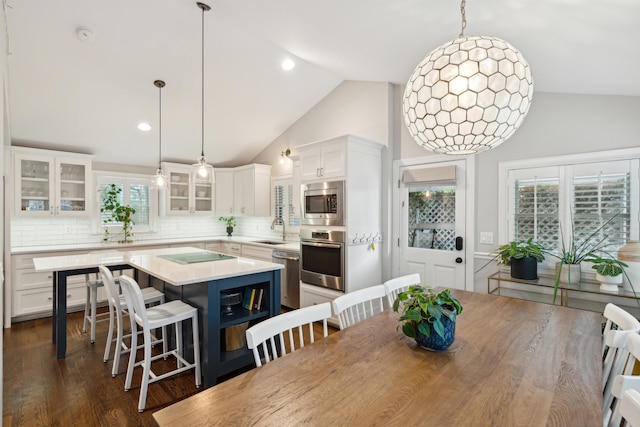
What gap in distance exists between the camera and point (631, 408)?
83 cm

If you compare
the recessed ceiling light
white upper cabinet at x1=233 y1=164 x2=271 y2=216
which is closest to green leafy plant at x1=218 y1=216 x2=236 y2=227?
white upper cabinet at x1=233 y1=164 x2=271 y2=216

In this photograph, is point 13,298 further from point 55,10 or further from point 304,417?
point 304,417

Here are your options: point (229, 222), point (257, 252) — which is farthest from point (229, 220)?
point (257, 252)

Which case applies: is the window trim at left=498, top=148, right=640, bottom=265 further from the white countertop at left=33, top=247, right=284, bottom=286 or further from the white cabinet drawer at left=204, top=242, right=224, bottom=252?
the white cabinet drawer at left=204, top=242, right=224, bottom=252

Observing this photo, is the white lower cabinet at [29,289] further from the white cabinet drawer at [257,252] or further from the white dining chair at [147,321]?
the white dining chair at [147,321]

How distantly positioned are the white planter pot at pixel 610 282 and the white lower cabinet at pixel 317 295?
2325 mm

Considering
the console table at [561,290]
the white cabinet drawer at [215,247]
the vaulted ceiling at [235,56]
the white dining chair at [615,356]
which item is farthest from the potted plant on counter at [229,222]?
the white dining chair at [615,356]

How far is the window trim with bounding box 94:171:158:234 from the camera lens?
16.4ft

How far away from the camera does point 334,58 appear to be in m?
3.50

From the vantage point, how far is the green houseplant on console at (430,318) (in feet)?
4.54

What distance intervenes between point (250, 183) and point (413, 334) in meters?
4.52

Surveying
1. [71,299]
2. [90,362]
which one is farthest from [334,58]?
[71,299]

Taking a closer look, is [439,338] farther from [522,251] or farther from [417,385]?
[522,251]

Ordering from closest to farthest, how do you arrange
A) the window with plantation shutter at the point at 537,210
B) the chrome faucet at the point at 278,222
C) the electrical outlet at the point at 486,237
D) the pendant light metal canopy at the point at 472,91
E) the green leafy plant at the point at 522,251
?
1. the pendant light metal canopy at the point at 472,91
2. the green leafy plant at the point at 522,251
3. the window with plantation shutter at the point at 537,210
4. the electrical outlet at the point at 486,237
5. the chrome faucet at the point at 278,222
